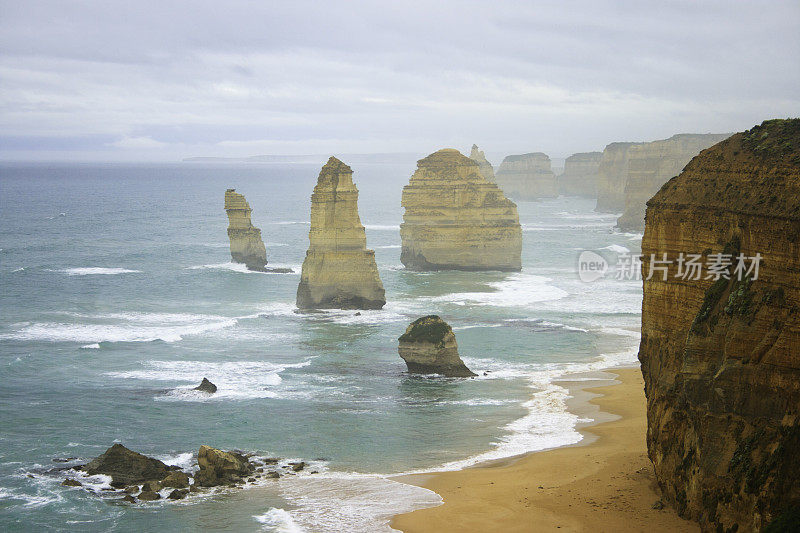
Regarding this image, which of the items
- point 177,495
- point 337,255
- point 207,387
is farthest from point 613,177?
point 177,495

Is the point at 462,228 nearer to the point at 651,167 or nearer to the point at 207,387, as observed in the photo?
the point at 207,387

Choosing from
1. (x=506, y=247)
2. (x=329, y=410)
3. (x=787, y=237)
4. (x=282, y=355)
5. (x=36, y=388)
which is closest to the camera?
(x=787, y=237)

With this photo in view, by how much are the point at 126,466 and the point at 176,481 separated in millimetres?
1946

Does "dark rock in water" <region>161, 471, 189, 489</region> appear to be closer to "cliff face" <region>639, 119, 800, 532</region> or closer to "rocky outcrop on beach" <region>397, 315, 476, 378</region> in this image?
"cliff face" <region>639, 119, 800, 532</region>

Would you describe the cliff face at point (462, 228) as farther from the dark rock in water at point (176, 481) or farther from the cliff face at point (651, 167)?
the dark rock in water at point (176, 481)

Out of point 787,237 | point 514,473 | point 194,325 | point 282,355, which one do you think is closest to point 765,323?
point 787,237

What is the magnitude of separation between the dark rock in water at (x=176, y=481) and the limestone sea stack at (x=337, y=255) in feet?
96.3

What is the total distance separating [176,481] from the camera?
27.2 meters

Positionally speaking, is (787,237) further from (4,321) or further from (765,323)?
(4,321)

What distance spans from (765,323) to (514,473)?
456 inches

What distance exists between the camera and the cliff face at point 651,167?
116 m

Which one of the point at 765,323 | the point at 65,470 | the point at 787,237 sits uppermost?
the point at 787,237

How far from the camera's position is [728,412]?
1898 centimetres

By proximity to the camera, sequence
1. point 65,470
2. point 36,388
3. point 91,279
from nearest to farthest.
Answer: point 65,470, point 36,388, point 91,279
